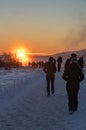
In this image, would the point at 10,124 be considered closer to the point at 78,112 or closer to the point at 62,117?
the point at 62,117

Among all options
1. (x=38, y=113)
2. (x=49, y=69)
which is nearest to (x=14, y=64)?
(x=49, y=69)

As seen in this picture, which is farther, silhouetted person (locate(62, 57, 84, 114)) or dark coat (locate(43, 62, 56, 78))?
dark coat (locate(43, 62, 56, 78))

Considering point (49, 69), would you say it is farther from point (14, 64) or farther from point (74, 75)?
point (14, 64)

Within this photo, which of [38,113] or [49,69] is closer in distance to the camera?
[38,113]

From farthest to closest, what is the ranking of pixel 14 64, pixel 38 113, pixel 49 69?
1. pixel 14 64
2. pixel 49 69
3. pixel 38 113

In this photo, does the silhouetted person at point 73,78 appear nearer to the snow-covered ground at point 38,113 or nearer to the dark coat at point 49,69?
the snow-covered ground at point 38,113

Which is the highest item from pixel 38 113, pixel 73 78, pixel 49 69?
pixel 49 69

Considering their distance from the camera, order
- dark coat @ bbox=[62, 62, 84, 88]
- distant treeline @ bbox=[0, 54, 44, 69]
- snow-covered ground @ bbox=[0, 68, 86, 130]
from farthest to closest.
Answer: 1. distant treeline @ bbox=[0, 54, 44, 69]
2. dark coat @ bbox=[62, 62, 84, 88]
3. snow-covered ground @ bbox=[0, 68, 86, 130]

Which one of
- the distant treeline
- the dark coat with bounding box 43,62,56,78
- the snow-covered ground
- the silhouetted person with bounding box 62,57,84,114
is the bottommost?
the snow-covered ground

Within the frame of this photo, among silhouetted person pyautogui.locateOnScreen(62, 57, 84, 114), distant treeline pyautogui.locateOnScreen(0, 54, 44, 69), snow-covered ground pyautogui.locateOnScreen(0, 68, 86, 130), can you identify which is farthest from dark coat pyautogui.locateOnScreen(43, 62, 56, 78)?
distant treeline pyautogui.locateOnScreen(0, 54, 44, 69)

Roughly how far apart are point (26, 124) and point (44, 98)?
686 cm

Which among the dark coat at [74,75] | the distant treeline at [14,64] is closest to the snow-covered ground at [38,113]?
the dark coat at [74,75]

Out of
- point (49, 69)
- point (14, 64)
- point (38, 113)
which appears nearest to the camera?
point (38, 113)

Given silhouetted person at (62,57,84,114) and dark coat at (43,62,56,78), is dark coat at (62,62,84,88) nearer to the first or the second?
silhouetted person at (62,57,84,114)
